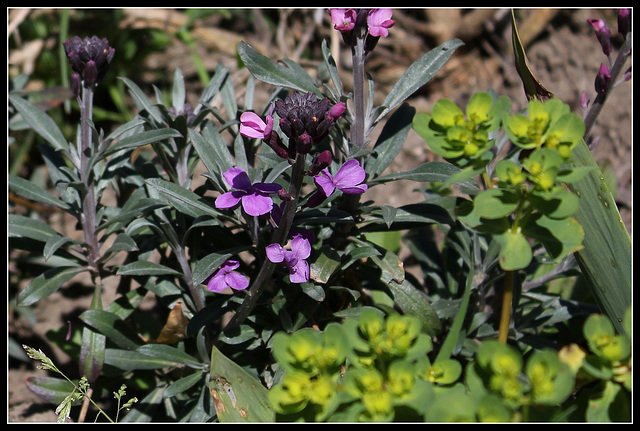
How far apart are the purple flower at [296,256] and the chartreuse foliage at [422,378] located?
0.93 feet

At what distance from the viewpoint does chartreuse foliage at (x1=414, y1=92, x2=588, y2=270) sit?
1212 millimetres

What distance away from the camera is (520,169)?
1.24 meters

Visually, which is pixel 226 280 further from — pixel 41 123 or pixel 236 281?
pixel 41 123

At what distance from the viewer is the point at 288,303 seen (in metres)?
1.89

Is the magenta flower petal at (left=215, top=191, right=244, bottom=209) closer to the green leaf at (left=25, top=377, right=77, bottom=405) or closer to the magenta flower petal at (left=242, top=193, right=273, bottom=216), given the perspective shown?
the magenta flower petal at (left=242, top=193, right=273, bottom=216)

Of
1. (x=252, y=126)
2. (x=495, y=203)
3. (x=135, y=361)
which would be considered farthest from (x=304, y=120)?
(x=135, y=361)

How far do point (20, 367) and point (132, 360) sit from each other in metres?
0.97

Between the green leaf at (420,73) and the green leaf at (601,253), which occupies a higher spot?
the green leaf at (420,73)

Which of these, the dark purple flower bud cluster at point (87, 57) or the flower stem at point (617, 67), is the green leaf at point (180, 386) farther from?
the flower stem at point (617, 67)

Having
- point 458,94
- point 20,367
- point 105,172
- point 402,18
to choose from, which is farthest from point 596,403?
point 402,18

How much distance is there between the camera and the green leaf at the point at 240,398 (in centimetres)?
158

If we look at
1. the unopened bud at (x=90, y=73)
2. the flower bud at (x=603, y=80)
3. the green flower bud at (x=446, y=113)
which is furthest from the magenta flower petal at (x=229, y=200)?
the flower bud at (x=603, y=80)

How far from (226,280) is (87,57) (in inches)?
33.0

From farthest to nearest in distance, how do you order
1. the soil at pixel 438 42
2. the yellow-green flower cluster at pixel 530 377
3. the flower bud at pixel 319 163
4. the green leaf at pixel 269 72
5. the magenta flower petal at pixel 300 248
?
1. the soil at pixel 438 42
2. the green leaf at pixel 269 72
3. the magenta flower petal at pixel 300 248
4. the flower bud at pixel 319 163
5. the yellow-green flower cluster at pixel 530 377
